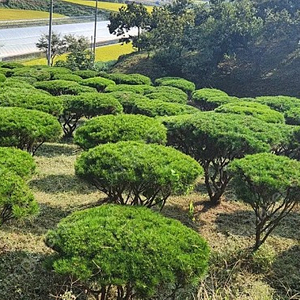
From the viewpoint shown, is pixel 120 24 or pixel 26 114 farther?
pixel 120 24

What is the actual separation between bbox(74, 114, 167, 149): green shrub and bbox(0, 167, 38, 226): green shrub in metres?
2.95

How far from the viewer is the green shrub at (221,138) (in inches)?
339

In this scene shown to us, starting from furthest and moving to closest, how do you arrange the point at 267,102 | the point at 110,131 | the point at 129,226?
the point at 267,102, the point at 110,131, the point at 129,226

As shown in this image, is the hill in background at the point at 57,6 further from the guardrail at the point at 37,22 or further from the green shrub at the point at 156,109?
the green shrub at the point at 156,109

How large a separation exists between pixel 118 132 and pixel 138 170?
250 centimetres

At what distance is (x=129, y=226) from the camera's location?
5191 mm

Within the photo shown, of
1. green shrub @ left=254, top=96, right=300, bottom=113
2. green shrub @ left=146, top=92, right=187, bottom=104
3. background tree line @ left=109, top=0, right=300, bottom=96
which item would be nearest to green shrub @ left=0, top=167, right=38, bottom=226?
green shrub @ left=146, top=92, right=187, bottom=104

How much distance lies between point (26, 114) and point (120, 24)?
2360cm

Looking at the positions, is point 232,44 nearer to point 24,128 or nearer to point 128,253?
point 24,128

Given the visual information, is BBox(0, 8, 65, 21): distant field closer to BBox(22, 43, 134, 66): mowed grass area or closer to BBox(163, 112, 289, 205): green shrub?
BBox(22, 43, 134, 66): mowed grass area

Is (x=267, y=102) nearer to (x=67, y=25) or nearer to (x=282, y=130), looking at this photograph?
(x=282, y=130)

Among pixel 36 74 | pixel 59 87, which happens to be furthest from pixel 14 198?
pixel 36 74

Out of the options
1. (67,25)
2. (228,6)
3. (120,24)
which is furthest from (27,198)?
(67,25)

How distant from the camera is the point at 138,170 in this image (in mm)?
6609
